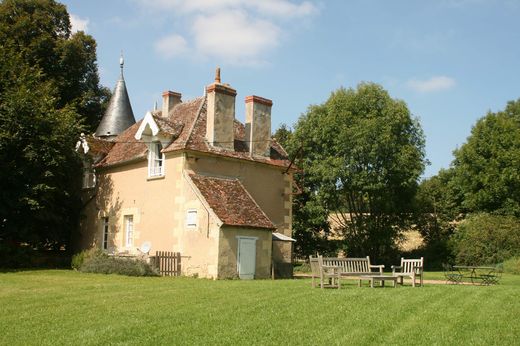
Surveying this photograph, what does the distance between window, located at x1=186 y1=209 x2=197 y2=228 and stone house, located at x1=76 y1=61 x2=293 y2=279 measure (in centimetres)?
6

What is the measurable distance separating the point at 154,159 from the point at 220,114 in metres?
3.47

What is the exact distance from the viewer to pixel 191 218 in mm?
21406

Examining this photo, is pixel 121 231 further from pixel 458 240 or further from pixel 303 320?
pixel 458 240

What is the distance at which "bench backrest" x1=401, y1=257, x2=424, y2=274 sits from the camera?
54.5 feet

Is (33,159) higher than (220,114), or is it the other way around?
(220,114)

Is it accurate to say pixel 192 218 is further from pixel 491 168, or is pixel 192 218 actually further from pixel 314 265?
pixel 491 168

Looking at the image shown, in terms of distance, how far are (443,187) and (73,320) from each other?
39103 millimetres

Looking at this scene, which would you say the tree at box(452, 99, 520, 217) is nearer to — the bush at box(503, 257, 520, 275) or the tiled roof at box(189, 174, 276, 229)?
the bush at box(503, 257, 520, 275)

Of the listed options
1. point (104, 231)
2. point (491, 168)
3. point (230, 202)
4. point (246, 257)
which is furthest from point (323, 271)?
point (491, 168)

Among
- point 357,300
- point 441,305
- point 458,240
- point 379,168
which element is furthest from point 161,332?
point 458,240


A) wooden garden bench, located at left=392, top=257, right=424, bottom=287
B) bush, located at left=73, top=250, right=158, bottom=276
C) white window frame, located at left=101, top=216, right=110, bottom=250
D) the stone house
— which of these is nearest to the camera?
wooden garden bench, located at left=392, top=257, right=424, bottom=287

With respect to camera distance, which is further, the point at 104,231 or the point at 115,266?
the point at 104,231

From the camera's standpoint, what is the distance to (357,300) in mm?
11938

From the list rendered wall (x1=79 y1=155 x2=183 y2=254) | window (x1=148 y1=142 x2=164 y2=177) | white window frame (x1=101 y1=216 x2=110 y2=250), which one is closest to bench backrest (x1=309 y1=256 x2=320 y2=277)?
rendered wall (x1=79 y1=155 x2=183 y2=254)
